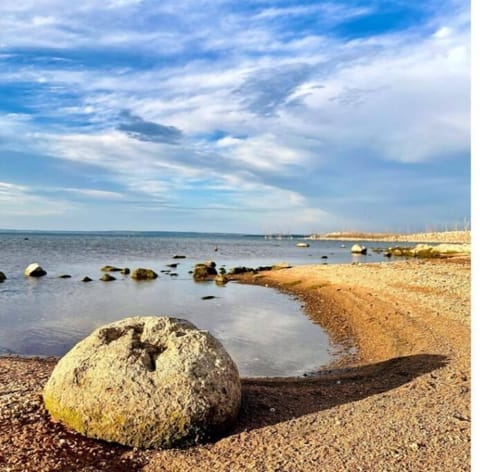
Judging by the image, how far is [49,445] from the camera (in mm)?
6273

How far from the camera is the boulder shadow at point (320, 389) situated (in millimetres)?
7418

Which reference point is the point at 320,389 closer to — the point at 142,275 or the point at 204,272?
the point at 204,272

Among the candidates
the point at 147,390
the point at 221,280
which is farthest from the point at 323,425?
the point at 221,280

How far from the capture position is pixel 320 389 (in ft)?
29.4

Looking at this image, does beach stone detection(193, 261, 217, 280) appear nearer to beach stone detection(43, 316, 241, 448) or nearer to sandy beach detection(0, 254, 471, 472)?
sandy beach detection(0, 254, 471, 472)

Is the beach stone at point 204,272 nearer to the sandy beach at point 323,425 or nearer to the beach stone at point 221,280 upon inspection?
the beach stone at point 221,280

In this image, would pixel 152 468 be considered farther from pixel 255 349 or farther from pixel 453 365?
pixel 255 349

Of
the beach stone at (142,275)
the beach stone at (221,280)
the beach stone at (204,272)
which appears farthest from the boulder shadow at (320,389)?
the beach stone at (142,275)

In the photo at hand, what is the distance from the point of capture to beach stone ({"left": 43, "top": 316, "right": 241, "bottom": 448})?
6.29 metres

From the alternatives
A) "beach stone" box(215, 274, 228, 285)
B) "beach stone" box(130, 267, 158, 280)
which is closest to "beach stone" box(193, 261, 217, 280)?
"beach stone" box(215, 274, 228, 285)

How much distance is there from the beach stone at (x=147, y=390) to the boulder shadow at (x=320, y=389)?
0.64m

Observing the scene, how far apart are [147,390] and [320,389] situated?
12.8 feet
